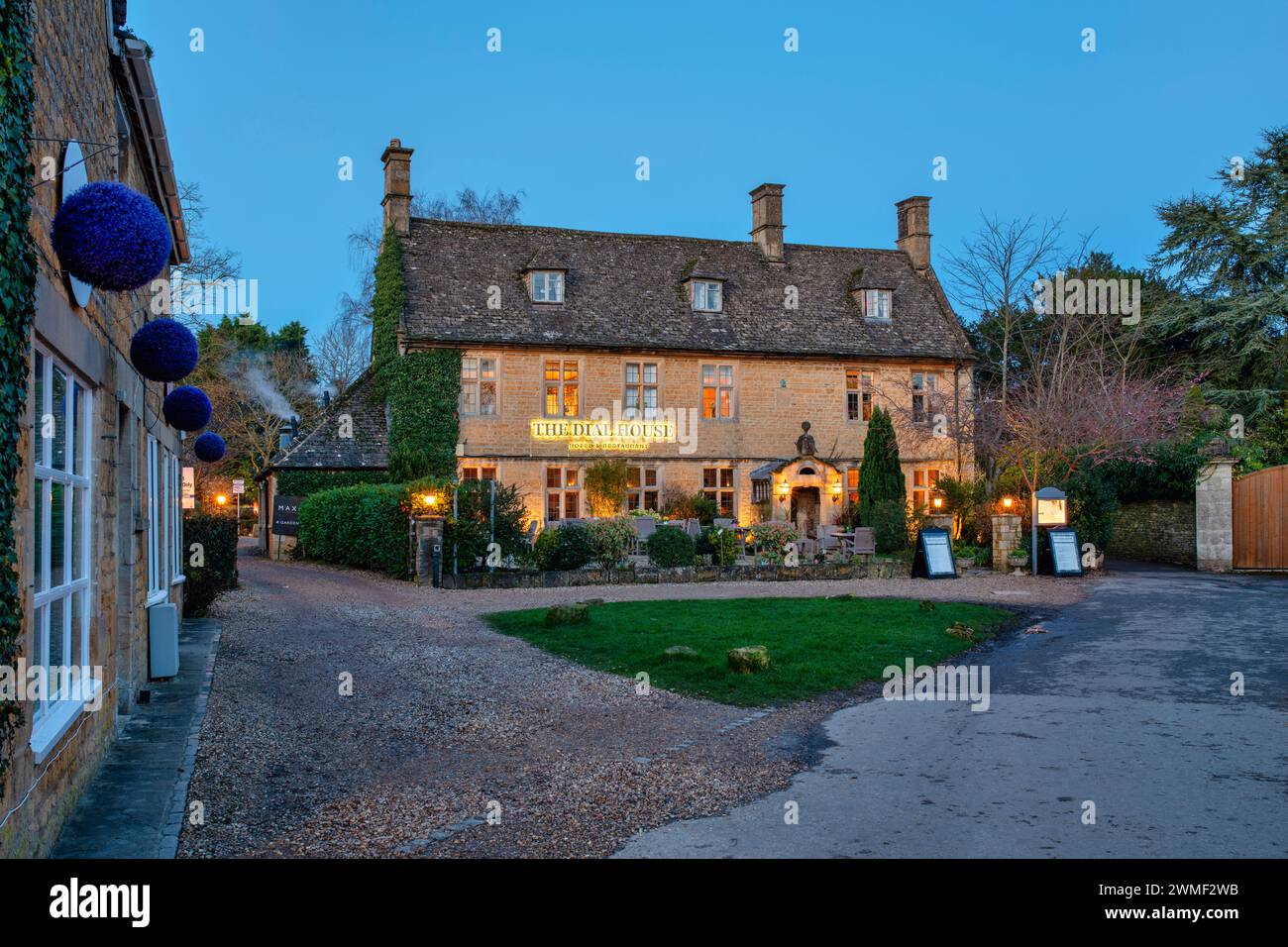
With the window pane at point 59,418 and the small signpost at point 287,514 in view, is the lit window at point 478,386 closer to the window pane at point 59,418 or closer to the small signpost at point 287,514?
the small signpost at point 287,514

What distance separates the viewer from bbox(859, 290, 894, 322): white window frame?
3300cm

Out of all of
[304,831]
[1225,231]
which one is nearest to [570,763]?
[304,831]

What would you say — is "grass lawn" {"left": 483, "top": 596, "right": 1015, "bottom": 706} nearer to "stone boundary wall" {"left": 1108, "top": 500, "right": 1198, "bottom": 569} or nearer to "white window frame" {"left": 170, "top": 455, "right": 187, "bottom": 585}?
"white window frame" {"left": 170, "top": 455, "right": 187, "bottom": 585}

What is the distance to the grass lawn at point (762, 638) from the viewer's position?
10352 millimetres

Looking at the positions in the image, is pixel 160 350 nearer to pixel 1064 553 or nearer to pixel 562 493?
Answer: pixel 1064 553

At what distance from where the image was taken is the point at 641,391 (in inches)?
1184

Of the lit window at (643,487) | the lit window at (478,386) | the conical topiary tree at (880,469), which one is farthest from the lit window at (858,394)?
the lit window at (478,386)

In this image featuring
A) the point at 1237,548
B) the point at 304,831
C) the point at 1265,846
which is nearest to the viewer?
the point at 1265,846

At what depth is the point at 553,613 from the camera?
14.5 meters

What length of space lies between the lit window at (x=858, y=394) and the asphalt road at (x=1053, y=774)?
20118mm

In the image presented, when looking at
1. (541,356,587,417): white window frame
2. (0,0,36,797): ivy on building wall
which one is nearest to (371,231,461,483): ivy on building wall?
(541,356,587,417): white window frame

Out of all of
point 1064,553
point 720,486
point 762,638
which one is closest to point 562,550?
point 762,638
